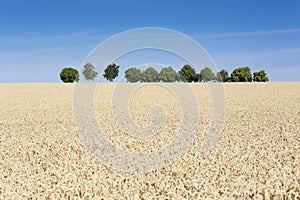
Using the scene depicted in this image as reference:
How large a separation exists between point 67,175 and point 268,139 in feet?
20.6

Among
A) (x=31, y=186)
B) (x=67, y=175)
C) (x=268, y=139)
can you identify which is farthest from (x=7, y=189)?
(x=268, y=139)

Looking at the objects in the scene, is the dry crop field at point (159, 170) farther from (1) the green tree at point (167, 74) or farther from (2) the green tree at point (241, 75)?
(2) the green tree at point (241, 75)

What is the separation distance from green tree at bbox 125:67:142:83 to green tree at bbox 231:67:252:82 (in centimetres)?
6981

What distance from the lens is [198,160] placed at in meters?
8.23

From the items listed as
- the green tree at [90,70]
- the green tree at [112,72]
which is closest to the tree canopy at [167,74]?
the green tree at [112,72]

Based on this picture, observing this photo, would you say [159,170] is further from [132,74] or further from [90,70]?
[132,74]

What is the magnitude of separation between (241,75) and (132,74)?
72536 mm

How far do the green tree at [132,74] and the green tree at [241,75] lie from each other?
229 ft

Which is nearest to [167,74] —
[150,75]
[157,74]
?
[157,74]

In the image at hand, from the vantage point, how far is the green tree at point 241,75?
9012cm

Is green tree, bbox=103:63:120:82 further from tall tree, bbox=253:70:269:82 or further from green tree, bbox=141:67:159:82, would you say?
tall tree, bbox=253:70:269:82

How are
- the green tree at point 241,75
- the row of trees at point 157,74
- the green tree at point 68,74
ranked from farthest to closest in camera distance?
the green tree at point 241,75, the green tree at point 68,74, the row of trees at point 157,74

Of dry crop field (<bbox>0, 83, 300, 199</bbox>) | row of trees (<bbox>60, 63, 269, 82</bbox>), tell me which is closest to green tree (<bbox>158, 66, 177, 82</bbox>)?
row of trees (<bbox>60, 63, 269, 82</bbox>)

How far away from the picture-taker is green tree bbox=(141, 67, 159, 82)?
72.4 feet
